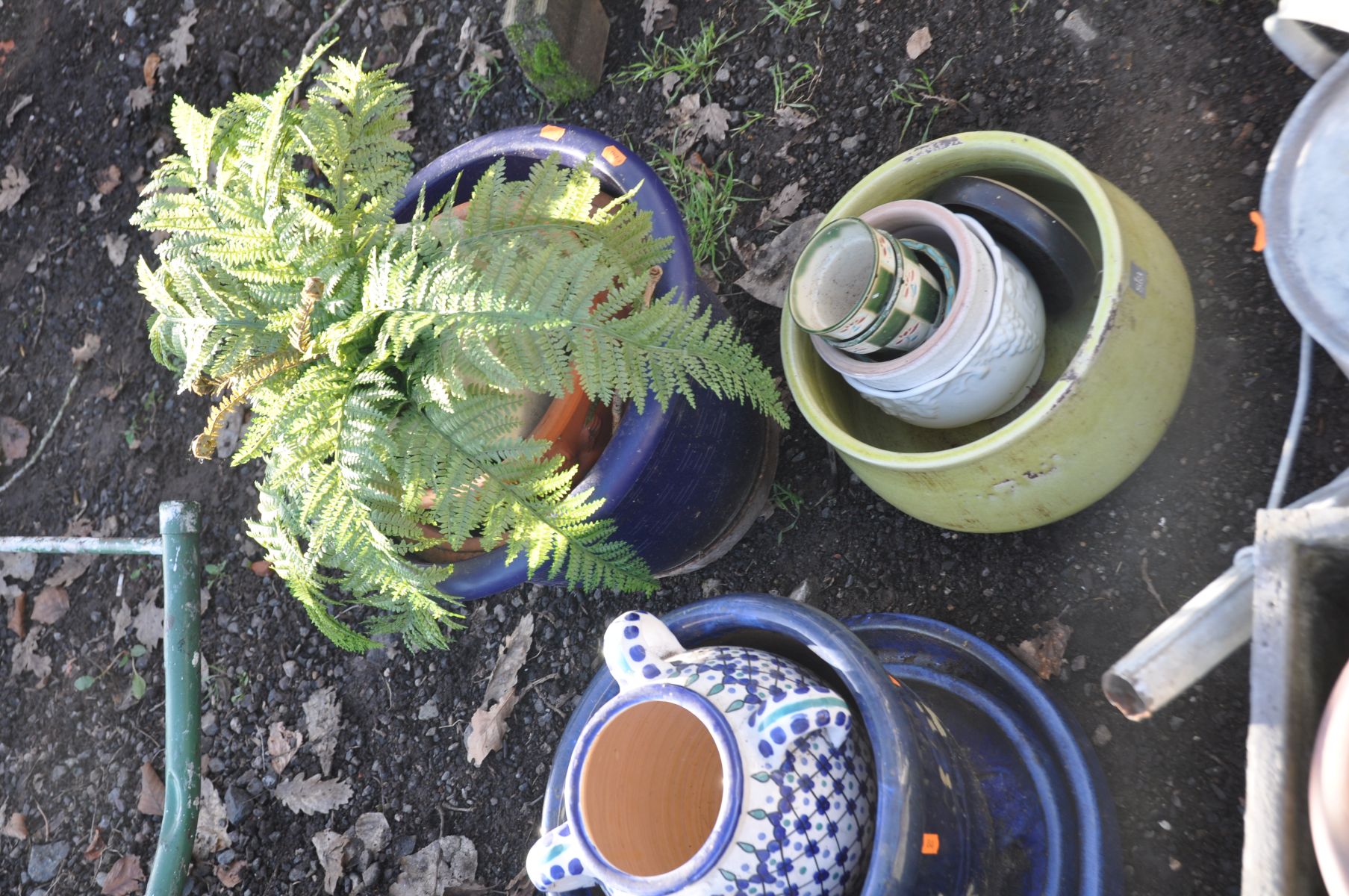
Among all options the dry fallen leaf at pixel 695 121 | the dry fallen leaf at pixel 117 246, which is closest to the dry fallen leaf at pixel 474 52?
the dry fallen leaf at pixel 695 121

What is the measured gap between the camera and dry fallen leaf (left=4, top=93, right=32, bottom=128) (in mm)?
3562

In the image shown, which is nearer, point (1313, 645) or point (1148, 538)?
point (1313, 645)

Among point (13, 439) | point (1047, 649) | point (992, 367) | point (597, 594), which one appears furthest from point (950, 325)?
point (13, 439)

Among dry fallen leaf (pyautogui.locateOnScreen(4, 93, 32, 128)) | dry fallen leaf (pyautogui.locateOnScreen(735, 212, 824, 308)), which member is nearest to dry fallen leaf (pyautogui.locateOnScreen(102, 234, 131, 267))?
dry fallen leaf (pyautogui.locateOnScreen(4, 93, 32, 128))

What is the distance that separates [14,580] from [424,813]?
179 centimetres

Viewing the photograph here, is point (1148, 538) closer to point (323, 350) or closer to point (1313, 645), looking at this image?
point (1313, 645)

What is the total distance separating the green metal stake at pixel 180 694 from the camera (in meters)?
2.03

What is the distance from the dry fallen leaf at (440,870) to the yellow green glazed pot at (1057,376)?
1.37 meters

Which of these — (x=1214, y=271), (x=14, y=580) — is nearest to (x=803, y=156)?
(x=1214, y=271)

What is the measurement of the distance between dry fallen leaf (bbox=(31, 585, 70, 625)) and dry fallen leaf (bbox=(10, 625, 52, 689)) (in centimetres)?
4

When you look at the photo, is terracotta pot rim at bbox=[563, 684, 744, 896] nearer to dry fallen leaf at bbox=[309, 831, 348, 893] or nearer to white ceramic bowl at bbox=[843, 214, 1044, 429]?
white ceramic bowl at bbox=[843, 214, 1044, 429]

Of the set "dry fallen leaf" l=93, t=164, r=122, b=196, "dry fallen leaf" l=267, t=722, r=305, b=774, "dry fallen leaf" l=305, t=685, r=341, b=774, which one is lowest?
"dry fallen leaf" l=267, t=722, r=305, b=774

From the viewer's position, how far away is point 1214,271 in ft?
6.01

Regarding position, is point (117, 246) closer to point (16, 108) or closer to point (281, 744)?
point (16, 108)
